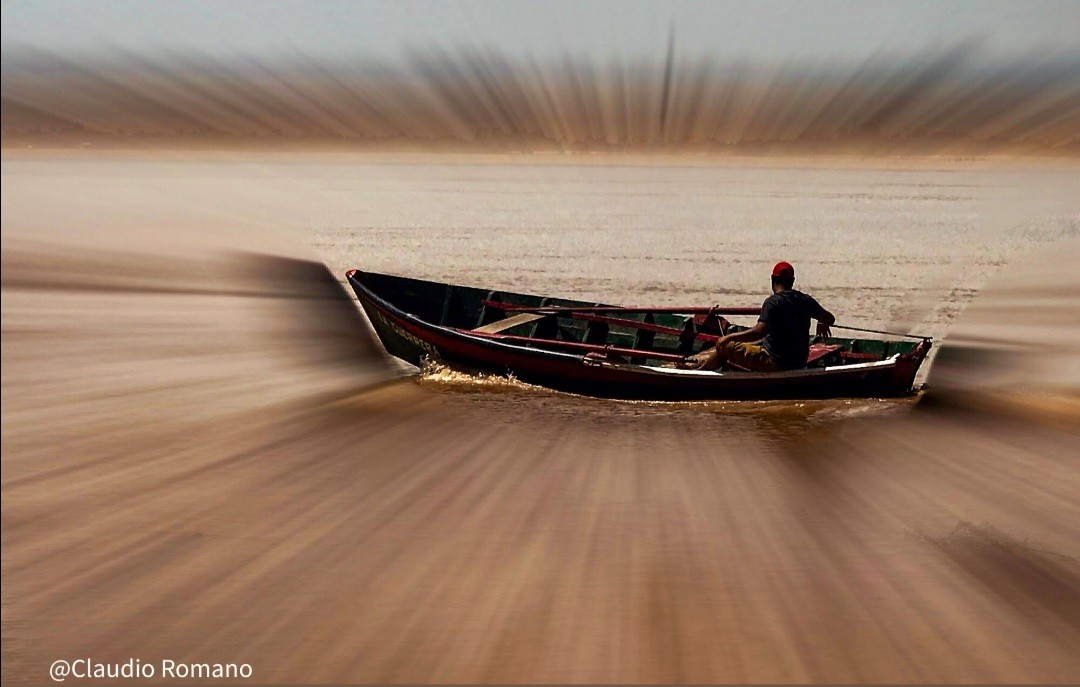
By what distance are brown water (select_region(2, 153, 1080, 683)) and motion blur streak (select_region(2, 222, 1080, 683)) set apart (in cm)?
2

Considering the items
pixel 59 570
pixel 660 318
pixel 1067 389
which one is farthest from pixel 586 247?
pixel 59 570

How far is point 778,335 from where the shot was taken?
32.5ft

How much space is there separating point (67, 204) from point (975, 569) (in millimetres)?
30039

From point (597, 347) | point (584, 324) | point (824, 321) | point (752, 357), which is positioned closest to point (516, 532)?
point (752, 357)

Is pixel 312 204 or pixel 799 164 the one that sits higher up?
pixel 799 164

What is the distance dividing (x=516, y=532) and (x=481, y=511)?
17.4 inches

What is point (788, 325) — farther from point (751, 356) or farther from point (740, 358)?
point (740, 358)

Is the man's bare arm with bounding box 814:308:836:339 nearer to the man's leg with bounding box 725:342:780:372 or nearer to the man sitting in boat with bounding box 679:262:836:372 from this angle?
the man sitting in boat with bounding box 679:262:836:372

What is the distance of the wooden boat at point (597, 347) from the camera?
10109 mm

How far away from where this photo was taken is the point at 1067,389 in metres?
10.7

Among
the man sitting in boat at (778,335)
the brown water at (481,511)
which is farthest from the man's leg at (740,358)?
the brown water at (481,511)

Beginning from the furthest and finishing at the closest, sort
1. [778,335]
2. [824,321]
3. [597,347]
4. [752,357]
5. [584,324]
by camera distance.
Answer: [584,324] < [597,347] < [752,357] < [778,335] < [824,321]

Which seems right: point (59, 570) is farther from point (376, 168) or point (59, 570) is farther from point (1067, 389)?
point (376, 168)

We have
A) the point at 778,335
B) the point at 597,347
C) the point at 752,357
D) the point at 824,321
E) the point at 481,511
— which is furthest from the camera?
the point at 597,347
